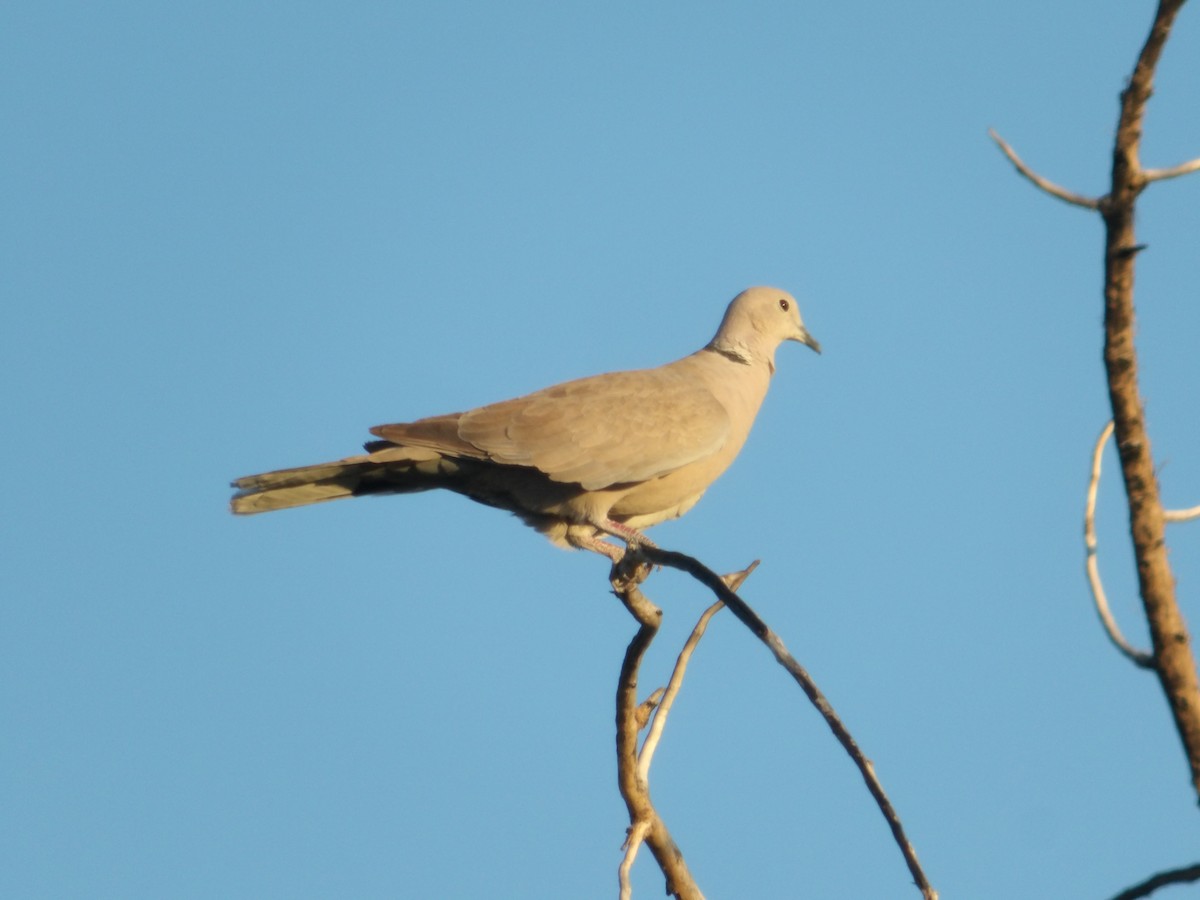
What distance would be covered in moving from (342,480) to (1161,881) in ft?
14.0

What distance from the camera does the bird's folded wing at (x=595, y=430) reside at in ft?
20.4

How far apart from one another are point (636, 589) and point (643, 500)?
1.98 m

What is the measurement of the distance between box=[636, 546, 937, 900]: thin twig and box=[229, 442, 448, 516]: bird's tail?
2.05 metres

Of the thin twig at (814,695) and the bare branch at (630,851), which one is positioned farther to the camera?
the bare branch at (630,851)

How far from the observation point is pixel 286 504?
5.88 metres

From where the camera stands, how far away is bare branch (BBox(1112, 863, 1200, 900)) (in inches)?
90.4

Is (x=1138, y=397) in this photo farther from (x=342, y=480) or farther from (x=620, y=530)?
(x=342, y=480)

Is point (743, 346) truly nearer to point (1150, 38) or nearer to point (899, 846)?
point (899, 846)

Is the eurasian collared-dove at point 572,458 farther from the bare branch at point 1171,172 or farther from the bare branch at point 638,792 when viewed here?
the bare branch at point 1171,172

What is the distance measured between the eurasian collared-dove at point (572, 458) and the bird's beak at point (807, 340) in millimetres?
1015

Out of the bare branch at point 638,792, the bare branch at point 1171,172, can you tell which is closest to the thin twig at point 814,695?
the bare branch at point 638,792

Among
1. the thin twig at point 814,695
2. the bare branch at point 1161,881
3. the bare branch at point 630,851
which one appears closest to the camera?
the bare branch at point 1161,881

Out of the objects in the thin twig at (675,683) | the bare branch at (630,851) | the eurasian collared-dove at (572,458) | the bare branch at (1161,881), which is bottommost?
the bare branch at (1161,881)

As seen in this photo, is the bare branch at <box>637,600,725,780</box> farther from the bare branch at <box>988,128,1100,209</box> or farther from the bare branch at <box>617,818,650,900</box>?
the bare branch at <box>988,128,1100,209</box>
